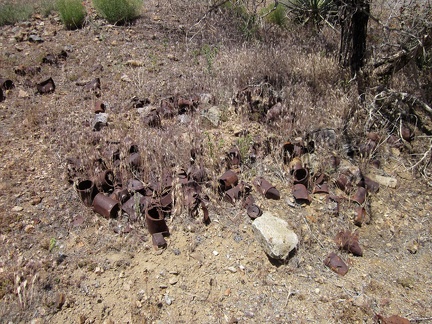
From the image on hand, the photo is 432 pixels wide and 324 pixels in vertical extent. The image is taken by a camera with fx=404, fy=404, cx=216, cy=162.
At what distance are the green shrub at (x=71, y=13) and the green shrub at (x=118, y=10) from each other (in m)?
0.32

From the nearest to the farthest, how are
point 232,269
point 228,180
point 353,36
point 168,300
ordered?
point 168,300
point 232,269
point 228,180
point 353,36

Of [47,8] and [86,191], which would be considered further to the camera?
[47,8]

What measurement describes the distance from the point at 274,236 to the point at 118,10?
4993 mm

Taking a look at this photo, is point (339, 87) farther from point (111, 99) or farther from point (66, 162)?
point (66, 162)

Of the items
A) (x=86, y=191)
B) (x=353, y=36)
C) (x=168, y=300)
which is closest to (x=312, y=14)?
(x=353, y=36)

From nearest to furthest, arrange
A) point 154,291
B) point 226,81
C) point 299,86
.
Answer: point 154,291 < point 299,86 < point 226,81

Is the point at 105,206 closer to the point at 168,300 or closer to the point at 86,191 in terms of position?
the point at 86,191

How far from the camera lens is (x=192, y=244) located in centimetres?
298

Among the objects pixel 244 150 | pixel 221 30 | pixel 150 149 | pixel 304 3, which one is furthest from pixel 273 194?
pixel 304 3

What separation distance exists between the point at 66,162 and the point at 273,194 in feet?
6.21

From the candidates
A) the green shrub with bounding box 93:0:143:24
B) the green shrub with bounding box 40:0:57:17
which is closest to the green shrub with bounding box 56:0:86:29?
the green shrub with bounding box 93:0:143:24

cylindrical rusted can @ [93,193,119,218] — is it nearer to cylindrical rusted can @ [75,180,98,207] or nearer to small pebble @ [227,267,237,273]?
cylindrical rusted can @ [75,180,98,207]

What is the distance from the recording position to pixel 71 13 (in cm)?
635

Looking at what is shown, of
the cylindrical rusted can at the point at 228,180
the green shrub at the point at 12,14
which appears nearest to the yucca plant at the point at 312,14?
the cylindrical rusted can at the point at 228,180
